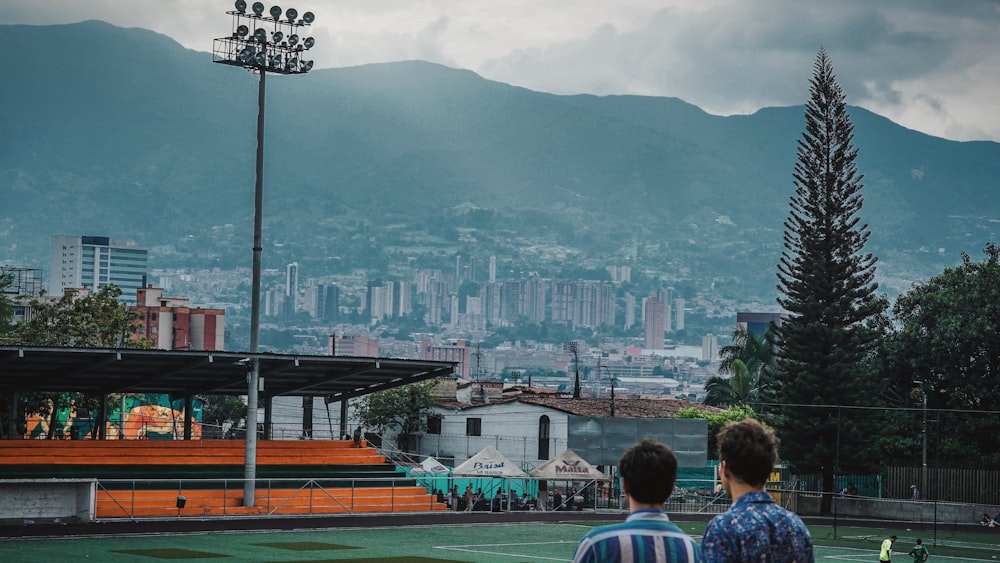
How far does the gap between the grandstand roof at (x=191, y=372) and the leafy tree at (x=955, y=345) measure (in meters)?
27.5

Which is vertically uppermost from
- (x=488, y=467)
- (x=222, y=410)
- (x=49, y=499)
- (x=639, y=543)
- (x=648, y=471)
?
(x=648, y=471)

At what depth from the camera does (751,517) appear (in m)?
6.39

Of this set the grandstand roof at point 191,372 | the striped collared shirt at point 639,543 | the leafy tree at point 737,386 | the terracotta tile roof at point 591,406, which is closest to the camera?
the striped collared shirt at point 639,543

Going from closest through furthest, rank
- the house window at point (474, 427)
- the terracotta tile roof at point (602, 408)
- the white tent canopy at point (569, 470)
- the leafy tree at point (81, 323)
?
the white tent canopy at point (569, 470)
the leafy tree at point (81, 323)
the terracotta tile roof at point (602, 408)
the house window at point (474, 427)

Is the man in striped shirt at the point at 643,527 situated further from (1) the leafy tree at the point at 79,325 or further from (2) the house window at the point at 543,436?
(2) the house window at the point at 543,436

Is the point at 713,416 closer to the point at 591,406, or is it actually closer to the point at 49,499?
the point at 591,406

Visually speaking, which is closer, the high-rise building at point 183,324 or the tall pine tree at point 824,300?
the tall pine tree at point 824,300

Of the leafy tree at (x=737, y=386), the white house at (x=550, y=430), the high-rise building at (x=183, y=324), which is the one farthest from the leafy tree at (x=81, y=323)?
the high-rise building at (x=183, y=324)

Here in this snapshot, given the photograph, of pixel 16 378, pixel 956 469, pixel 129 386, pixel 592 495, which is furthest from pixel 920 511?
pixel 16 378

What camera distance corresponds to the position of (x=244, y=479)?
3862 centimetres

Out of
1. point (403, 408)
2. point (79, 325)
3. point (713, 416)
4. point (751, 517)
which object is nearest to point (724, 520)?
point (751, 517)

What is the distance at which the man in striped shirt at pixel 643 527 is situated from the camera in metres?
6.62

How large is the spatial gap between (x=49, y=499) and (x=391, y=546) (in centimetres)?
948

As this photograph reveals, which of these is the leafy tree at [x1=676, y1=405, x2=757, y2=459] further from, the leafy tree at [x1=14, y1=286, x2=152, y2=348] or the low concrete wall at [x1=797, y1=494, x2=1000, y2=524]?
the leafy tree at [x1=14, y1=286, x2=152, y2=348]
